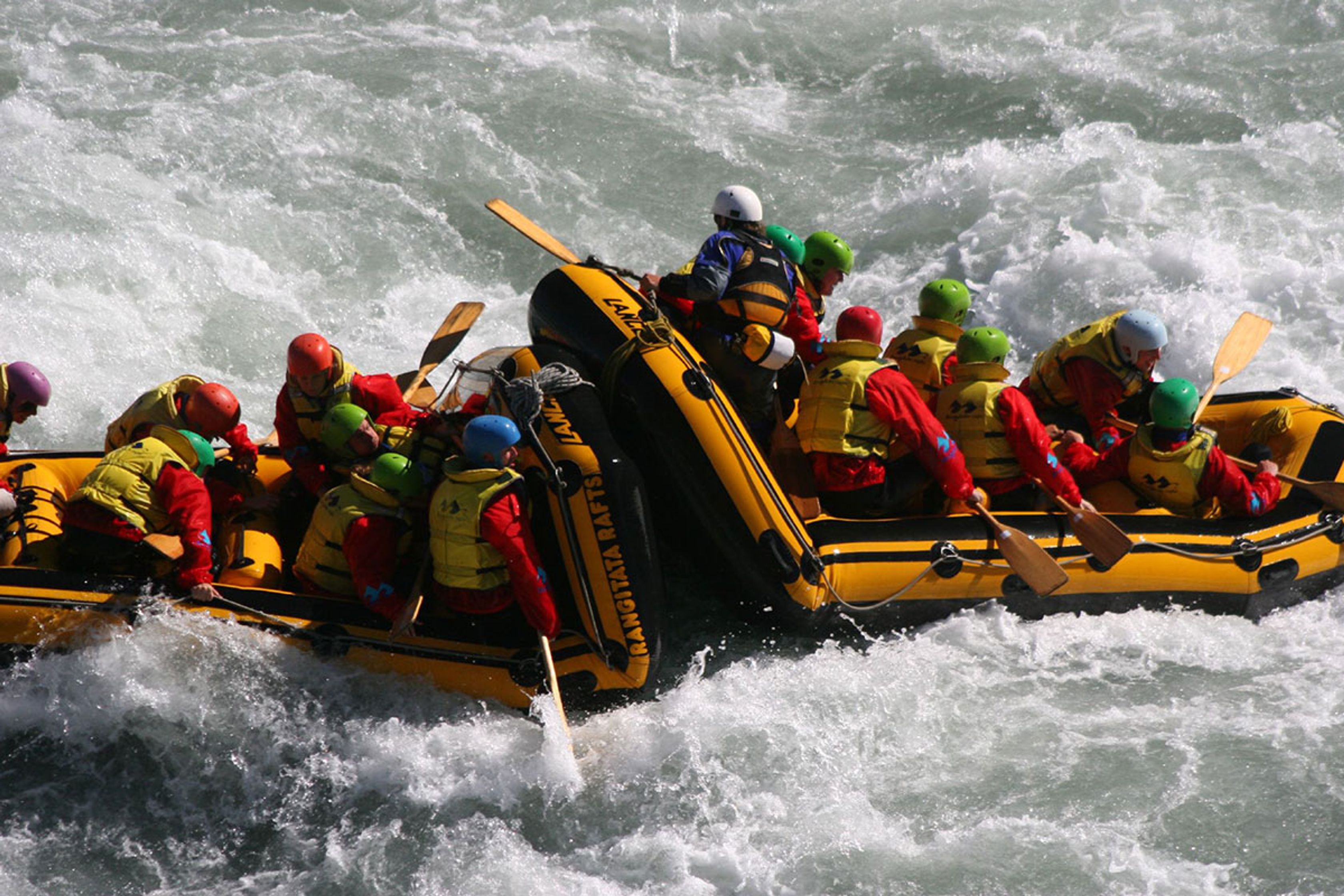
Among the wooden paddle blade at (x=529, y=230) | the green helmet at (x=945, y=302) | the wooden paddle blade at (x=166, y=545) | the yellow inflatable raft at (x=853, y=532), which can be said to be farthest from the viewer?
the wooden paddle blade at (x=529, y=230)

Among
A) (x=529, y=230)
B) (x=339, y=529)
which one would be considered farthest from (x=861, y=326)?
(x=339, y=529)

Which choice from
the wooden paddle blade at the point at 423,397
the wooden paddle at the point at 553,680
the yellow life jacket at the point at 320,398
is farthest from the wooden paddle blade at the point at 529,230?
the wooden paddle at the point at 553,680

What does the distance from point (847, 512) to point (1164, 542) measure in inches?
55.3

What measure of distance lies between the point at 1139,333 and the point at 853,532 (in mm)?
1638

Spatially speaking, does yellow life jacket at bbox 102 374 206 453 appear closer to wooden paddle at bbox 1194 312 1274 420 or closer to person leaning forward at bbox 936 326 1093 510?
person leaning forward at bbox 936 326 1093 510

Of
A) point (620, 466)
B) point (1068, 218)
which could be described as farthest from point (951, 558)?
point (1068, 218)

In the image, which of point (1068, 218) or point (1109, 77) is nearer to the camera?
point (1068, 218)

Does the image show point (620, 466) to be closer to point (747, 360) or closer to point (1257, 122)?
point (747, 360)

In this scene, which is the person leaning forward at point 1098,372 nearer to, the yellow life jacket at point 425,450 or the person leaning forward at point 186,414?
the yellow life jacket at point 425,450

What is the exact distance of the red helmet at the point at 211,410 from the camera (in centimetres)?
580

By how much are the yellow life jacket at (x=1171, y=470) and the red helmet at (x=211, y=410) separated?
393 centimetres

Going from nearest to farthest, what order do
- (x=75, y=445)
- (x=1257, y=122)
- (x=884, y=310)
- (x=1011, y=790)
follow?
(x=1011, y=790) → (x=75, y=445) → (x=884, y=310) → (x=1257, y=122)

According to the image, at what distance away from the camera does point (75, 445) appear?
795cm

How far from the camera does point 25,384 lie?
19.8 ft
